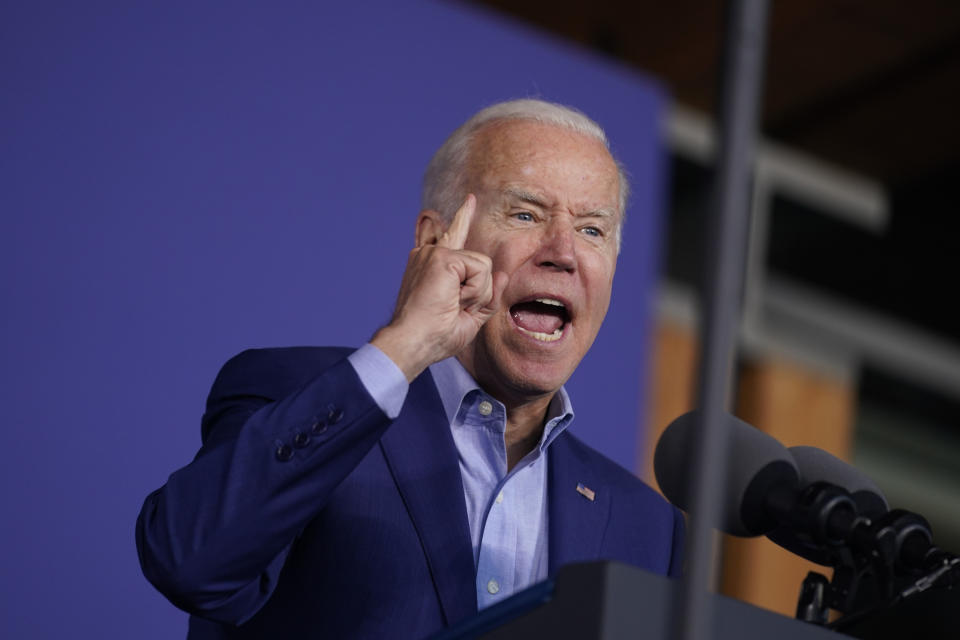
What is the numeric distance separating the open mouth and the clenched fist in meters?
0.30

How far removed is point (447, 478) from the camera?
1522 millimetres

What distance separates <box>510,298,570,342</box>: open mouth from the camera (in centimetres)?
175

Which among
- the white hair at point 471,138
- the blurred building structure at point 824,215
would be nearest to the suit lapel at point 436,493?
the white hair at point 471,138

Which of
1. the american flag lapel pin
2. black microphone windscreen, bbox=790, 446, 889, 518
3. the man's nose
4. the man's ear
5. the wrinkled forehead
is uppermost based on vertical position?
the wrinkled forehead

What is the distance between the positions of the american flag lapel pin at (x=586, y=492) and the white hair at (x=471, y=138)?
15.3 inches

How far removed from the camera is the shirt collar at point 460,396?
5.57 feet

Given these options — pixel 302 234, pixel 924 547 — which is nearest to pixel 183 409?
pixel 302 234

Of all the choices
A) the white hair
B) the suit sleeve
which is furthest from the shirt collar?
the suit sleeve

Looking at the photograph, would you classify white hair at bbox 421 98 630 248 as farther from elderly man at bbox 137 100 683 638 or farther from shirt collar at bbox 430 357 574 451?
shirt collar at bbox 430 357 574 451

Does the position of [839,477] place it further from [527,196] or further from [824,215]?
[824,215]

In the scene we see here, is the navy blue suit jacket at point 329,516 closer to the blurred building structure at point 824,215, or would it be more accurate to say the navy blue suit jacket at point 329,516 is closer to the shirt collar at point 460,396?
the shirt collar at point 460,396

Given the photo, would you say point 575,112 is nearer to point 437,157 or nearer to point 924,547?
point 437,157

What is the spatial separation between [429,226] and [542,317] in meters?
0.24

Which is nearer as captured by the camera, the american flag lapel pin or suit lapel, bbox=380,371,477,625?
suit lapel, bbox=380,371,477,625
